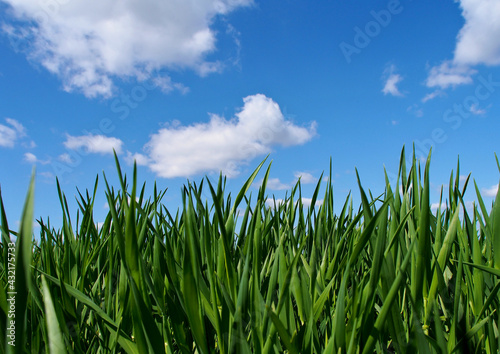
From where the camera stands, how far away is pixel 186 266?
1.64 feet

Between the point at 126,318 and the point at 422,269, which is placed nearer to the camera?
the point at 422,269

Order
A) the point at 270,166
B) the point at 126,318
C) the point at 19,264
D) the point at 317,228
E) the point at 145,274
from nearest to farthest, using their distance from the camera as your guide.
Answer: the point at 19,264, the point at 145,274, the point at 126,318, the point at 270,166, the point at 317,228

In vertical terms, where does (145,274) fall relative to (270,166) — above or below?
below

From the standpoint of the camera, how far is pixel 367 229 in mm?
579

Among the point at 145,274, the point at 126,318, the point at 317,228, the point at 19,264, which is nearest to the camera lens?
the point at 19,264

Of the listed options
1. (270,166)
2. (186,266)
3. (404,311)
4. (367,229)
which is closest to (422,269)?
(367,229)

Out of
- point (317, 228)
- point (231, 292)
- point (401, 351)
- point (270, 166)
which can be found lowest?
point (401, 351)

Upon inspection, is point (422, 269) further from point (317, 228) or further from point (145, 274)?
point (317, 228)

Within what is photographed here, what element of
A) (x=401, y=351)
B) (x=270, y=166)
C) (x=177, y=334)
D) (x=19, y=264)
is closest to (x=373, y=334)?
A: (x=401, y=351)

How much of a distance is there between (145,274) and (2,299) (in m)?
0.19

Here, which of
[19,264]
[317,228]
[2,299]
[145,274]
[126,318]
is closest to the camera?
[19,264]

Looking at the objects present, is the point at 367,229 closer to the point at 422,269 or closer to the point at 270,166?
the point at 422,269

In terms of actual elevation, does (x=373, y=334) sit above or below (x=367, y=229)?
below

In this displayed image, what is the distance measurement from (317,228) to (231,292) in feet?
1.63
